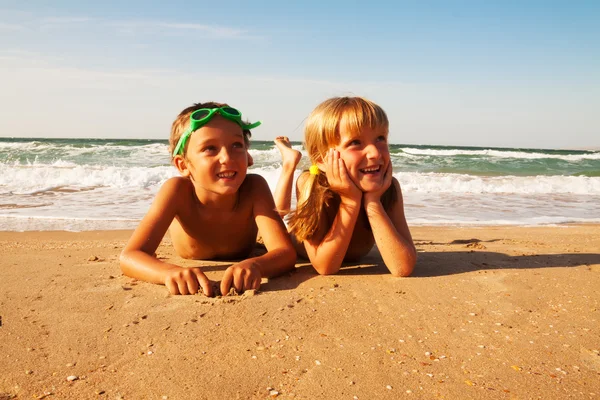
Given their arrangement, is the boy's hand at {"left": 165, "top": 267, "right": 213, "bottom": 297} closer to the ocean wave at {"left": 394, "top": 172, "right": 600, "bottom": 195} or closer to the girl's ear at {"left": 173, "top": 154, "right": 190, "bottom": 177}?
the girl's ear at {"left": 173, "top": 154, "right": 190, "bottom": 177}

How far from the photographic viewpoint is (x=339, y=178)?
305 cm

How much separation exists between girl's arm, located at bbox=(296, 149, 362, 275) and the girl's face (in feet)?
0.16

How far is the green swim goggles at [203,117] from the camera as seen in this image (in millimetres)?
3323

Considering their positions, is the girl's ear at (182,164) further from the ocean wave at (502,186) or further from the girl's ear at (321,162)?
the ocean wave at (502,186)

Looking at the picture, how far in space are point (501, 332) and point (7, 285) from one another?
2.69 meters

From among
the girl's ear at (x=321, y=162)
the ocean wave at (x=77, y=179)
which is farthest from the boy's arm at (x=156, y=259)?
the ocean wave at (x=77, y=179)

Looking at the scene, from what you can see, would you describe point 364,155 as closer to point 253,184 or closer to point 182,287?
point 253,184

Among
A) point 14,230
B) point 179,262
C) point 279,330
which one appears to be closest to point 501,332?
point 279,330

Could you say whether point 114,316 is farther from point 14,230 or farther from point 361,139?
point 14,230

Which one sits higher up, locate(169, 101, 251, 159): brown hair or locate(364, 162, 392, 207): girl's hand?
locate(169, 101, 251, 159): brown hair

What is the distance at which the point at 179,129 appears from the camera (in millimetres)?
3512

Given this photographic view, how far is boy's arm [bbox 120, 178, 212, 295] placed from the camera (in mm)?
2760

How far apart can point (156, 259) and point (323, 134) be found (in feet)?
4.22

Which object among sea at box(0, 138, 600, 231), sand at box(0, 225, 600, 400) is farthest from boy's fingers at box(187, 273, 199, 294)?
sea at box(0, 138, 600, 231)
